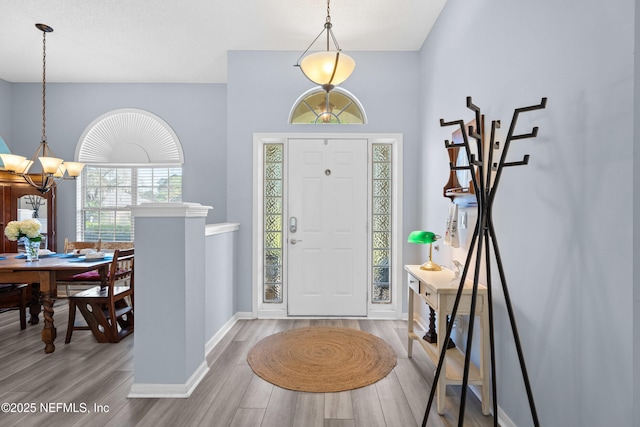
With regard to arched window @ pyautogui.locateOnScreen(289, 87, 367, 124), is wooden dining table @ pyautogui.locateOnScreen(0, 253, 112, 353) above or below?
below

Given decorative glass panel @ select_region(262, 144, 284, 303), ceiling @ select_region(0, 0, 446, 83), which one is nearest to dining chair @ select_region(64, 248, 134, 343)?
decorative glass panel @ select_region(262, 144, 284, 303)

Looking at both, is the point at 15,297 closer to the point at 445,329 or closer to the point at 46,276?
the point at 46,276

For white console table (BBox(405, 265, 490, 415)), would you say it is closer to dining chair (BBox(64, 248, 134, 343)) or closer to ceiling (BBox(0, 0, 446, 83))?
ceiling (BBox(0, 0, 446, 83))

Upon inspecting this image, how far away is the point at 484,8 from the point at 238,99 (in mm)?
2600

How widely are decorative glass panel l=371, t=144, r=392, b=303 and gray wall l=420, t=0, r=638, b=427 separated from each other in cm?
182

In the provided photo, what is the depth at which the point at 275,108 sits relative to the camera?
3797 mm

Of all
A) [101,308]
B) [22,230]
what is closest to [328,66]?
[101,308]

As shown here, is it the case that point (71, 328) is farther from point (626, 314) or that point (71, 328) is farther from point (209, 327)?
point (626, 314)

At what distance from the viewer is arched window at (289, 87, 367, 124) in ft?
12.7

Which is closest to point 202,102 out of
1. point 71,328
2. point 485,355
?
point 71,328

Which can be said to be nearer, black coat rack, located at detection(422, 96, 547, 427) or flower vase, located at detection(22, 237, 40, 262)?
black coat rack, located at detection(422, 96, 547, 427)

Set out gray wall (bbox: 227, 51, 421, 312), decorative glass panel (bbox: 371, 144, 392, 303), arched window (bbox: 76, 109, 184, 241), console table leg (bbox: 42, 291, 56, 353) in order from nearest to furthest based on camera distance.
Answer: console table leg (bbox: 42, 291, 56, 353)
gray wall (bbox: 227, 51, 421, 312)
decorative glass panel (bbox: 371, 144, 392, 303)
arched window (bbox: 76, 109, 184, 241)

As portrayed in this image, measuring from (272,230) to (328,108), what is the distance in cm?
163

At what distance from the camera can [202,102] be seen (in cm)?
479
